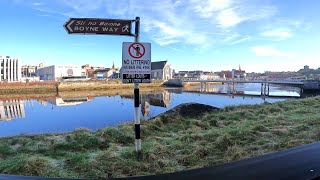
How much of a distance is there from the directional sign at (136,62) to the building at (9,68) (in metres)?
89.7

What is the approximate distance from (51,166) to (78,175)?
0.69 metres

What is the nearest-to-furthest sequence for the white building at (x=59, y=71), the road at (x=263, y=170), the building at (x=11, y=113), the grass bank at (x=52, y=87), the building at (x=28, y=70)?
the road at (x=263, y=170)
the building at (x=11, y=113)
the grass bank at (x=52, y=87)
the white building at (x=59, y=71)
the building at (x=28, y=70)

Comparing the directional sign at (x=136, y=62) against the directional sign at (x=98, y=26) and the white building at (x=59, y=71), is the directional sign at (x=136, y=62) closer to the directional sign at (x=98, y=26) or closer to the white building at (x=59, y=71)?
the directional sign at (x=98, y=26)

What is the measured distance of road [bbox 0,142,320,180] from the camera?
4.12 m

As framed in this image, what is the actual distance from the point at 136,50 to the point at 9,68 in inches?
3770

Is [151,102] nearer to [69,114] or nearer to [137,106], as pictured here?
[69,114]

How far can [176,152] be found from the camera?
6195mm

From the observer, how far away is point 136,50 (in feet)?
18.8

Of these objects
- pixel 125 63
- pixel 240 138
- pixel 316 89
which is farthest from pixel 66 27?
pixel 316 89

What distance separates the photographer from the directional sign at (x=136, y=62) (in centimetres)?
562

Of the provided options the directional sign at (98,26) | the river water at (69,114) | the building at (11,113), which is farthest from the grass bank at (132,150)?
the building at (11,113)

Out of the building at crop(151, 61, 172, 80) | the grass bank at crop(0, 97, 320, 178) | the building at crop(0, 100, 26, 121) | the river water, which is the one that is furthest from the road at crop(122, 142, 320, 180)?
the building at crop(151, 61, 172, 80)

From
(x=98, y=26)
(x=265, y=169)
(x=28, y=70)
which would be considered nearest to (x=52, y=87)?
(x=98, y=26)

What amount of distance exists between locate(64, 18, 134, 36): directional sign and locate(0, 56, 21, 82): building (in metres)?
89.3
